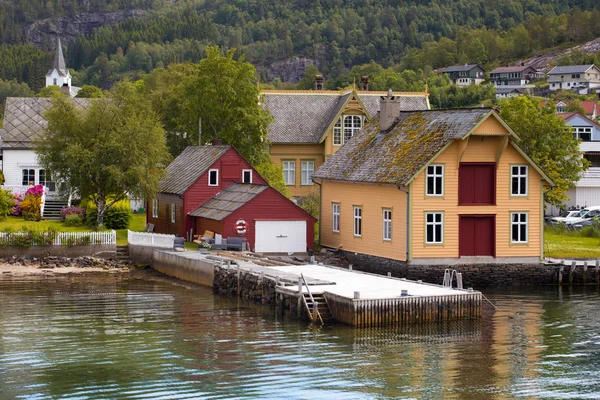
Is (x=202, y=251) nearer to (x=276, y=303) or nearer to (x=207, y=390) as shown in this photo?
(x=276, y=303)

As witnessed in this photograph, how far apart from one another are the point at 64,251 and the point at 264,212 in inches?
394

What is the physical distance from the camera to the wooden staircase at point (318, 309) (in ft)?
122

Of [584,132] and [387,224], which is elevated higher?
[584,132]

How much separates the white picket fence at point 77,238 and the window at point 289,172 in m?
21.2

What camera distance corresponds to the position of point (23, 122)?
235ft

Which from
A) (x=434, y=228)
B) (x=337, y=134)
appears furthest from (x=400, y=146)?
(x=337, y=134)

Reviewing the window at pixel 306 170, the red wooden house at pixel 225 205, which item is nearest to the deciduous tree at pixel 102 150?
the red wooden house at pixel 225 205

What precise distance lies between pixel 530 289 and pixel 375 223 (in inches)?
293

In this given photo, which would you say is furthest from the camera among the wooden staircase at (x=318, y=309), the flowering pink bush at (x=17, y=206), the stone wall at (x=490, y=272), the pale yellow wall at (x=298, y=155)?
the pale yellow wall at (x=298, y=155)

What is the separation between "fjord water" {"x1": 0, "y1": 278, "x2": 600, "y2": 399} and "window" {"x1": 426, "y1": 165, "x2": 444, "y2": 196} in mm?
6867

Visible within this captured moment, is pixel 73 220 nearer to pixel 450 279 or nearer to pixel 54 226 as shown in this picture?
pixel 54 226

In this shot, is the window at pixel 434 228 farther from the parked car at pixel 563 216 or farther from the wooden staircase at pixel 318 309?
the parked car at pixel 563 216

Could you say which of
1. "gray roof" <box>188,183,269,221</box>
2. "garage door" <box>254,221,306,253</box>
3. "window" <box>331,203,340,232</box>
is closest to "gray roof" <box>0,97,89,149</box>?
"gray roof" <box>188,183,269,221</box>

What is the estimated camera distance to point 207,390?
1085 inches
